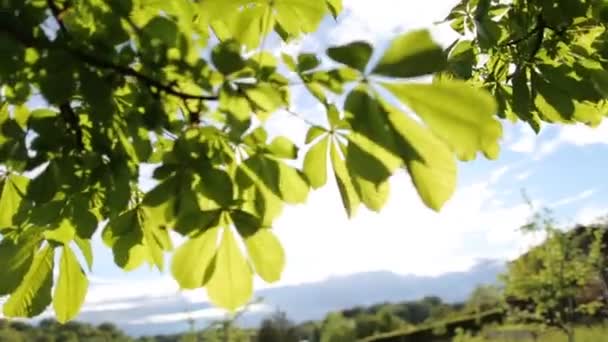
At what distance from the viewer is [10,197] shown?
105 centimetres

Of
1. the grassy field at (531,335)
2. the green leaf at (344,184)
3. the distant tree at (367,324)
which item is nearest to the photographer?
the green leaf at (344,184)

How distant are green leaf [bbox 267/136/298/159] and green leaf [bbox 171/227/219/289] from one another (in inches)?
4.5

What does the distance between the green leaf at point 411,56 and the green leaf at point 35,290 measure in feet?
2.04

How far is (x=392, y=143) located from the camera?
69cm

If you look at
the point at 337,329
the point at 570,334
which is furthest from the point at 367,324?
the point at 570,334

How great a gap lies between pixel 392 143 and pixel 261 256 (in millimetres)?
233

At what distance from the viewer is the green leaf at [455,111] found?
0.66 m

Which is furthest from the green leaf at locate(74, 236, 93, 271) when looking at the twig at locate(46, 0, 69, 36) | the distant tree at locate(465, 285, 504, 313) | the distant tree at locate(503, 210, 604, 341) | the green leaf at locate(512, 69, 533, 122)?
the distant tree at locate(465, 285, 504, 313)

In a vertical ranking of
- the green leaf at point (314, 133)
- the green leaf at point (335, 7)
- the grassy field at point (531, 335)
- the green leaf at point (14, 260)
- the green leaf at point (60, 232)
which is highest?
the green leaf at point (335, 7)

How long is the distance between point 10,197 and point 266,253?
0.46m

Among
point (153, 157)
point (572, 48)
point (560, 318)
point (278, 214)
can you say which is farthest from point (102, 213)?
point (560, 318)

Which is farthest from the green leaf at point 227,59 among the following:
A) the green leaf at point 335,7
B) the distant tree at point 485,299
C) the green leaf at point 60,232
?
the distant tree at point 485,299

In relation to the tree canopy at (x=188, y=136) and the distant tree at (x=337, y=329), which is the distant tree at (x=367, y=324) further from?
the tree canopy at (x=188, y=136)

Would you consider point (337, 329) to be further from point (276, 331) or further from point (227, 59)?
point (227, 59)
